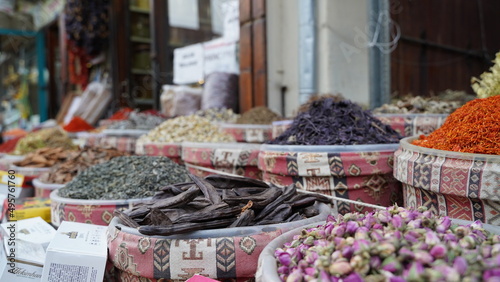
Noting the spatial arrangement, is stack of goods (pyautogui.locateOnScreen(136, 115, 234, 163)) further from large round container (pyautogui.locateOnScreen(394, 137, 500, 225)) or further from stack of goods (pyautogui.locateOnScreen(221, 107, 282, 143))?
large round container (pyautogui.locateOnScreen(394, 137, 500, 225))

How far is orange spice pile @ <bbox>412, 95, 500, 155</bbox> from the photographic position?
105 cm

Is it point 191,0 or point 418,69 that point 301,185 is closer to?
point 418,69

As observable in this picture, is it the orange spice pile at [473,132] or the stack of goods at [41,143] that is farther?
the stack of goods at [41,143]

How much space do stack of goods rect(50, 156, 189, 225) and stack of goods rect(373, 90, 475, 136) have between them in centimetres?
96

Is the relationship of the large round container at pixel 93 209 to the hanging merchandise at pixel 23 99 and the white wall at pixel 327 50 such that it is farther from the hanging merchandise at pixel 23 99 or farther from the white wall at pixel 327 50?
the hanging merchandise at pixel 23 99

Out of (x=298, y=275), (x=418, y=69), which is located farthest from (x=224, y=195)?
(x=418, y=69)

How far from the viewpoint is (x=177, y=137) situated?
2.33 m

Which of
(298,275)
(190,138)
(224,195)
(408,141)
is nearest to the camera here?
(298,275)

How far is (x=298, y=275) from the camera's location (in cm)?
77

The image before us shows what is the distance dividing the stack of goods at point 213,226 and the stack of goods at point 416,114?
2.48 ft

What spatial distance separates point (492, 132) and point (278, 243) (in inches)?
24.1

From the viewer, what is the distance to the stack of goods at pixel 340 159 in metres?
1.39

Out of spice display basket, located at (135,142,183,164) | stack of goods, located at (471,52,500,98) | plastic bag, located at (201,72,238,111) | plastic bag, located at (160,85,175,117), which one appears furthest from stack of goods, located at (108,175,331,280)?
plastic bag, located at (160,85,175,117)

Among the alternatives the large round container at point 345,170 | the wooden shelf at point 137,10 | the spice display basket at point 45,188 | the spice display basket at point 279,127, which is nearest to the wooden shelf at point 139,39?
the wooden shelf at point 137,10
